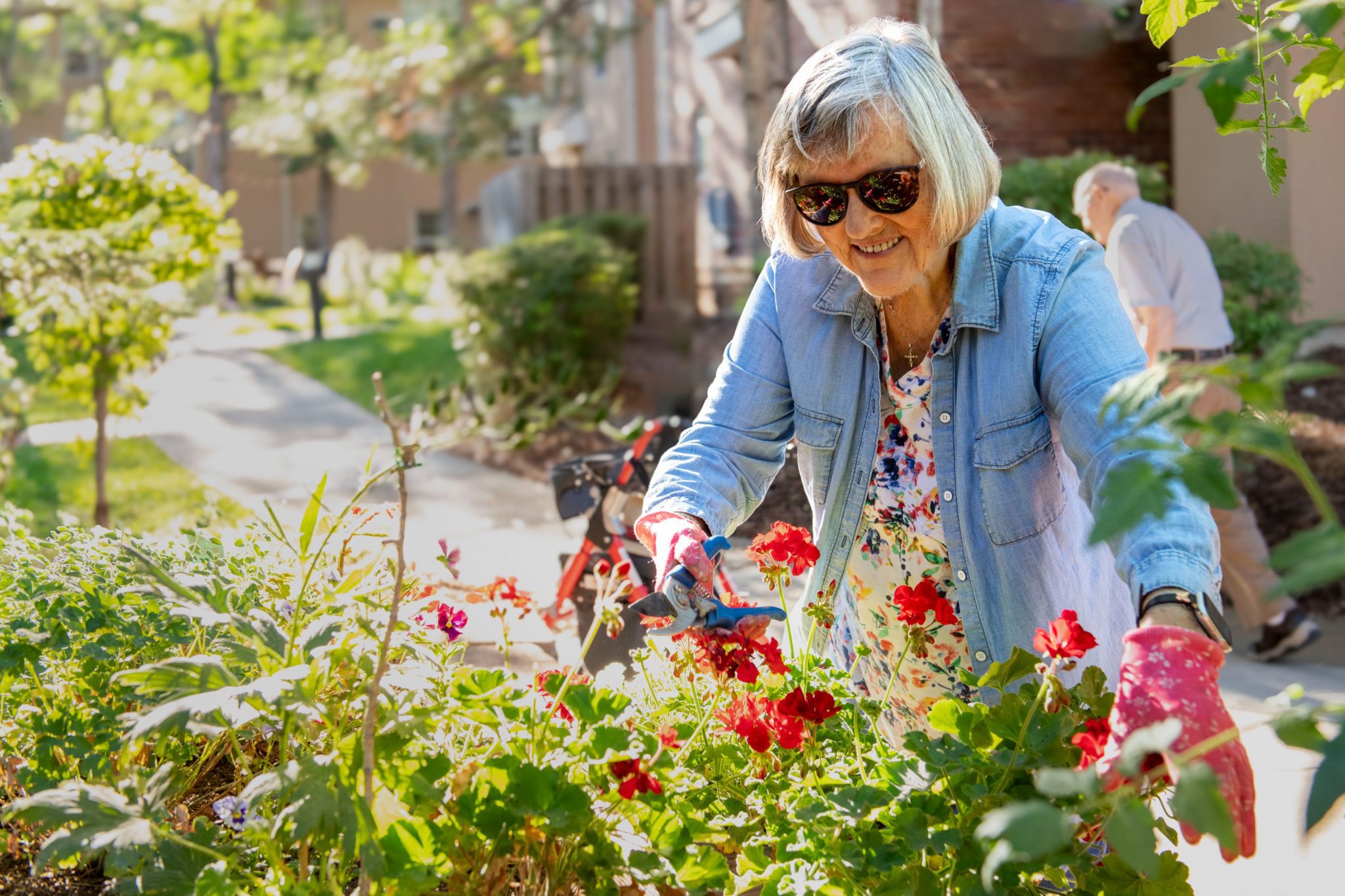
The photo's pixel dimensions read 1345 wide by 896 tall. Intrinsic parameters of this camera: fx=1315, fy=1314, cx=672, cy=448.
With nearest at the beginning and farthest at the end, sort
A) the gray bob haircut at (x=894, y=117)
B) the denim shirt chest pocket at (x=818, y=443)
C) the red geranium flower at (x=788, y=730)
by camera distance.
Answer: the red geranium flower at (x=788, y=730) < the gray bob haircut at (x=894, y=117) < the denim shirt chest pocket at (x=818, y=443)

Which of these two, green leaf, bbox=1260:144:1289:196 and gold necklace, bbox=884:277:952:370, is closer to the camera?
green leaf, bbox=1260:144:1289:196

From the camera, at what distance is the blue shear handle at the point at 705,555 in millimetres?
1832

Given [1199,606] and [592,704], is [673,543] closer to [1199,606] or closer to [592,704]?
[592,704]

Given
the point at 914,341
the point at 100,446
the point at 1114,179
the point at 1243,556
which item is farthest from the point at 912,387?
the point at 100,446

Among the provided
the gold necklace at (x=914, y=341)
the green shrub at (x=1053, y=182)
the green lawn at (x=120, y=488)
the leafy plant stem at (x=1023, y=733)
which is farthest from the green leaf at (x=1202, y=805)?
the green shrub at (x=1053, y=182)

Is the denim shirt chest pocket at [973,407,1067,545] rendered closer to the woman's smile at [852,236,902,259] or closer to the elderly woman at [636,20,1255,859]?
the elderly woman at [636,20,1255,859]

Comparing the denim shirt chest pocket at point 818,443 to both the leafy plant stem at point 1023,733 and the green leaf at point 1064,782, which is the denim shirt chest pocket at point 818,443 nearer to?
the leafy plant stem at point 1023,733

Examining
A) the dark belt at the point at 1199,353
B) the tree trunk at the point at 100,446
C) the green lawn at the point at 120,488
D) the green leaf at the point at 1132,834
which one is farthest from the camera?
the green lawn at the point at 120,488

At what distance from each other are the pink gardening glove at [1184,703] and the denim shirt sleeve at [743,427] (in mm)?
921

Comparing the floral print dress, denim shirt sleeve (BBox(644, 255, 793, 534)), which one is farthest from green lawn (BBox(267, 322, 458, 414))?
the floral print dress

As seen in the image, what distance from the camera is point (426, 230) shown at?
3953 centimetres

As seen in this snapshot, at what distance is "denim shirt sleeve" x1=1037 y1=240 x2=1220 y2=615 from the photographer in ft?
5.14

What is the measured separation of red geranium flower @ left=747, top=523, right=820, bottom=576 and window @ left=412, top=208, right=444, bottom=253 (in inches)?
1490

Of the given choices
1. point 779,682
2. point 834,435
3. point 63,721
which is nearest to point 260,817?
point 63,721
